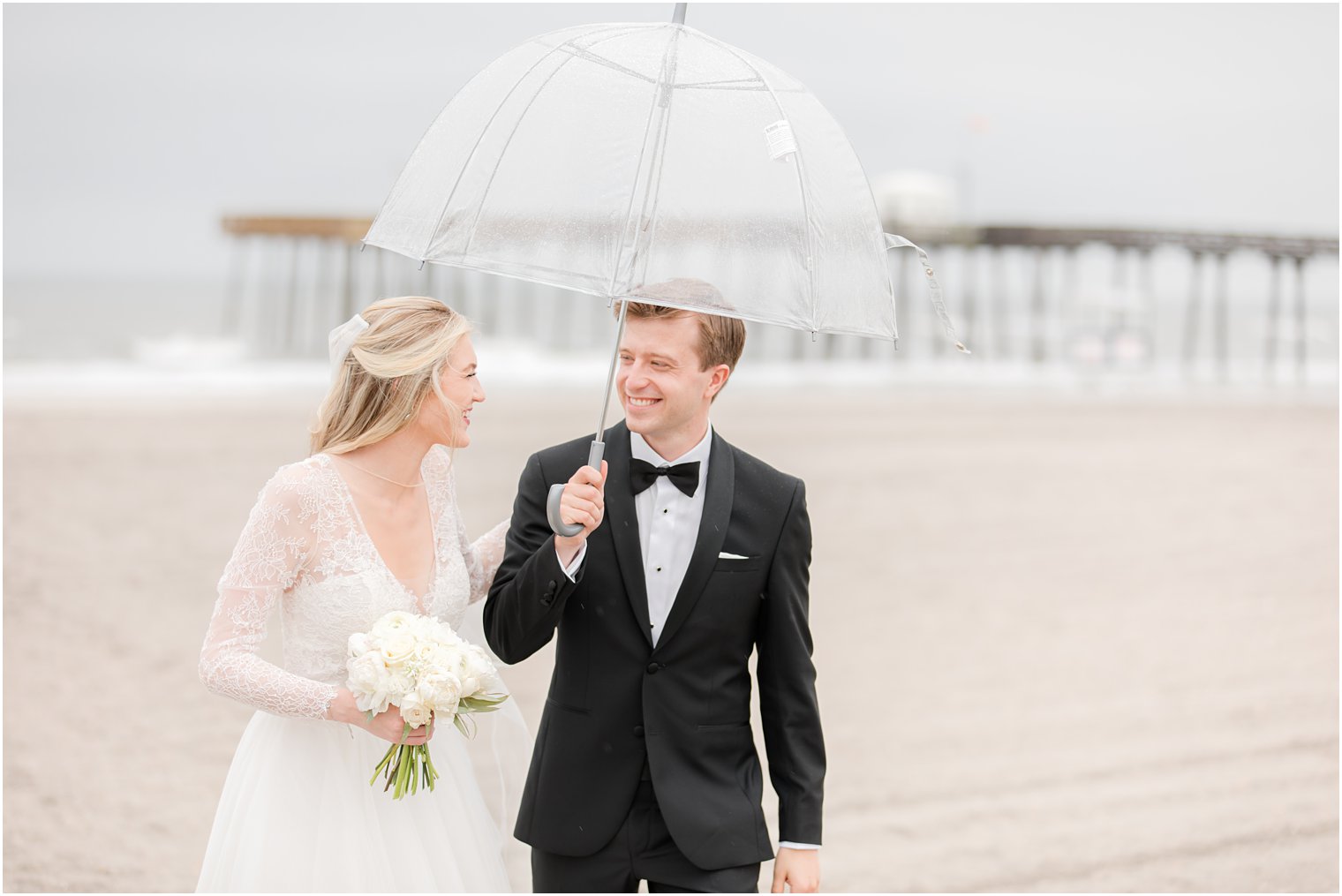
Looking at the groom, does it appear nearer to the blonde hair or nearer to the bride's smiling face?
the bride's smiling face

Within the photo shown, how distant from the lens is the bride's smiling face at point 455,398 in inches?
121

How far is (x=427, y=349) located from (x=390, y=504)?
1.35 ft

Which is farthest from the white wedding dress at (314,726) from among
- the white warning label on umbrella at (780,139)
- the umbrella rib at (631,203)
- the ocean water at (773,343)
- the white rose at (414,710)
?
the ocean water at (773,343)

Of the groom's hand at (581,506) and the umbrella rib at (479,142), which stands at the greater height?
the umbrella rib at (479,142)

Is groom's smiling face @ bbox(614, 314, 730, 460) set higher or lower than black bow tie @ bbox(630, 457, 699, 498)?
higher

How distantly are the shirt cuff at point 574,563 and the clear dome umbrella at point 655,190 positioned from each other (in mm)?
220

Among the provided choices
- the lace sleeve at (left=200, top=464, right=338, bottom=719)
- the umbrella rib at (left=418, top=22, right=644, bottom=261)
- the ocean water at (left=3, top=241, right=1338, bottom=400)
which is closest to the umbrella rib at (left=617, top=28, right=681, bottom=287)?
the umbrella rib at (left=418, top=22, right=644, bottom=261)

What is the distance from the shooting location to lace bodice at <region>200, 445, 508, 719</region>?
2.92m

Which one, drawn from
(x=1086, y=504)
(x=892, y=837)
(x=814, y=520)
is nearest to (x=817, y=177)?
(x=892, y=837)

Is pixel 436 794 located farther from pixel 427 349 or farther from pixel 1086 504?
pixel 1086 504

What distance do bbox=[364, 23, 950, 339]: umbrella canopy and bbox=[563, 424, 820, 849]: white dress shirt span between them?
0.42 meters

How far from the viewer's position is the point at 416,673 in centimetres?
281

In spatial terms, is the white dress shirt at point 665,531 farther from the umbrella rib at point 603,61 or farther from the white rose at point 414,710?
the umbrella rib at point 603,61

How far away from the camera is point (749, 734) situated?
10.1 ft
